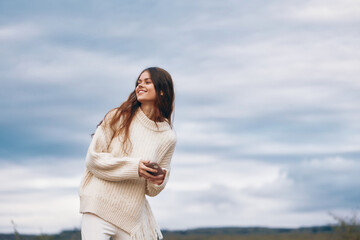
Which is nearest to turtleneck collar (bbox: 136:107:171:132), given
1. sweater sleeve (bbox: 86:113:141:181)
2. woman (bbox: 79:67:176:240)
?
woman (bbox: 79:67:176:240)

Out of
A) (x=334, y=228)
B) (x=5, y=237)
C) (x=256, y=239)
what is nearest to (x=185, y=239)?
(x=256, y=239)

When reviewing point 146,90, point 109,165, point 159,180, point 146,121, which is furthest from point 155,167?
point 146,90

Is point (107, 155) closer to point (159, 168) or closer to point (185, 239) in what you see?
point (159, 168)

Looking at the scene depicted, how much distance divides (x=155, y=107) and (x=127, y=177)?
676 mm

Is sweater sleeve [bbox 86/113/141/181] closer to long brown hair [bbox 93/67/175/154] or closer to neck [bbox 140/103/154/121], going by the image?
long brown hair [bbox 93/67/175/154]

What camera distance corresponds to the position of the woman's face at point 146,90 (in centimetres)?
456

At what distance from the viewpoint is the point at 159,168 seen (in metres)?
4.37

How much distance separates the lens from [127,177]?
14.2 ft

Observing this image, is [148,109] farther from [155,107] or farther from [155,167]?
[155,167]

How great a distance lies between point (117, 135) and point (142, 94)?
0.39 m

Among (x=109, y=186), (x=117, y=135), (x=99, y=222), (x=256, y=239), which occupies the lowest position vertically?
(x=256, y=239)

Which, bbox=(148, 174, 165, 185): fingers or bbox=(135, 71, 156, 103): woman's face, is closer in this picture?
bbox=(148, 174, 165, 185): fingers

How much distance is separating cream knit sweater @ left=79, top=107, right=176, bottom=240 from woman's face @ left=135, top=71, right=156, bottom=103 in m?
0.15

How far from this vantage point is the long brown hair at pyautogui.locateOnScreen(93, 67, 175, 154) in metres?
4.58
